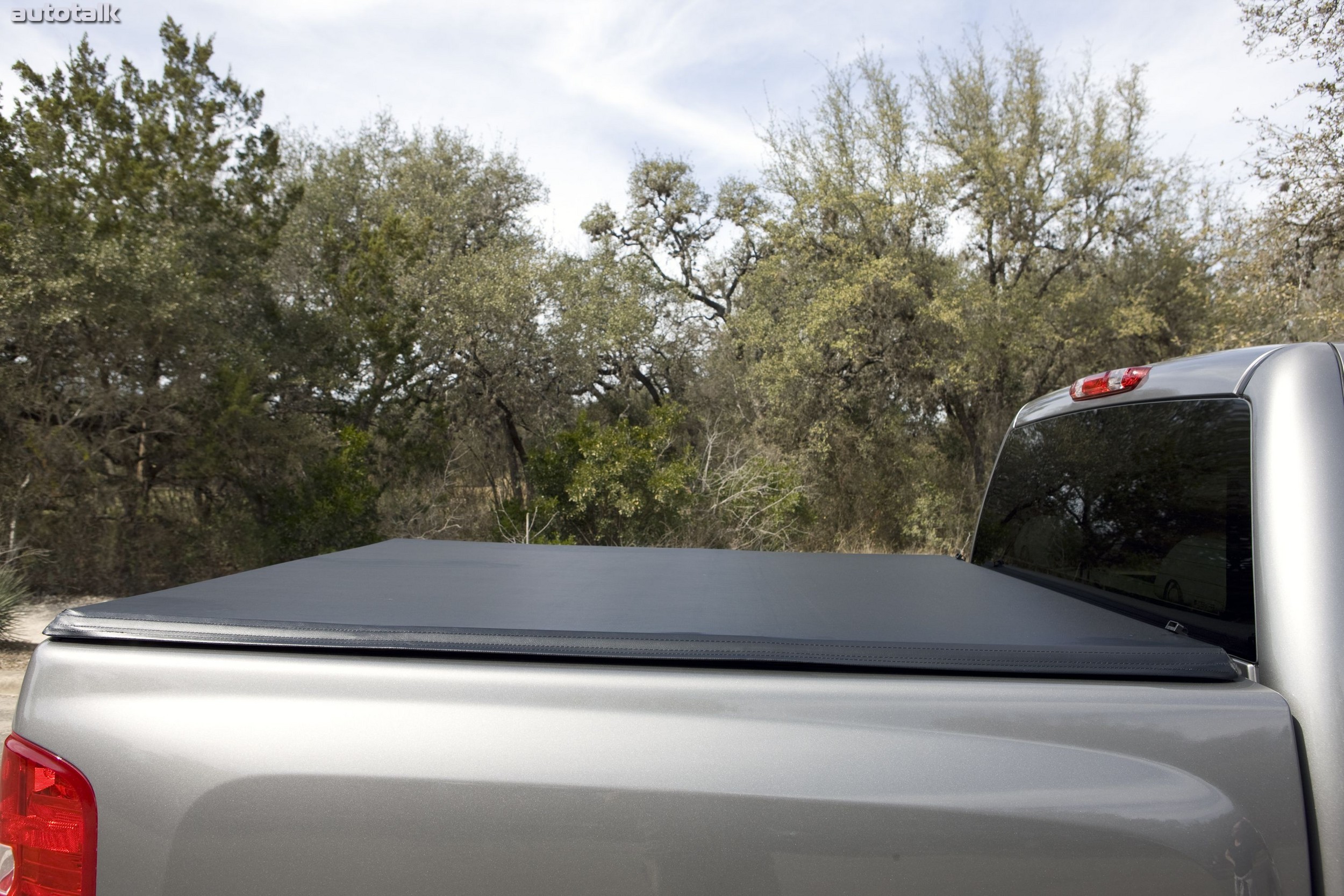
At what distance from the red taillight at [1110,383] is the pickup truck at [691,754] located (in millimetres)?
637

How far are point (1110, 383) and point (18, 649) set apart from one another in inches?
366

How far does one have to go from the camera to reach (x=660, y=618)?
183cm

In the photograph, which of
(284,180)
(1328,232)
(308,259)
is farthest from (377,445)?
(1328,232)

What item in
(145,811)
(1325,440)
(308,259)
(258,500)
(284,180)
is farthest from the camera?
(284,180)

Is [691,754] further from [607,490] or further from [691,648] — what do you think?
[607,490]

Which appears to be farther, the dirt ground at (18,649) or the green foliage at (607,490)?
the green foliage at (607,490)

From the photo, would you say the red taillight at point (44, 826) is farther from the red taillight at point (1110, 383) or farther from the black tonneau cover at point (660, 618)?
the red taillight at point (1110, 383)

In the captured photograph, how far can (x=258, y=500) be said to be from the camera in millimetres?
13109

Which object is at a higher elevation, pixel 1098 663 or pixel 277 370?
pixel 277 370

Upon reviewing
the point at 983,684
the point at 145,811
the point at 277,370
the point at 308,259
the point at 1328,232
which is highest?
the point at 308,259

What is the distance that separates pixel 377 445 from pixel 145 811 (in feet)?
45.8

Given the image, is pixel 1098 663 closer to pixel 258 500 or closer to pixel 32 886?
pixel 32 886

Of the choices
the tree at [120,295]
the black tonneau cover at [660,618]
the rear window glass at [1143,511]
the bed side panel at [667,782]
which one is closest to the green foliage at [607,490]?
the tree at [120,295]

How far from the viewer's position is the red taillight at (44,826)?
1424mm
